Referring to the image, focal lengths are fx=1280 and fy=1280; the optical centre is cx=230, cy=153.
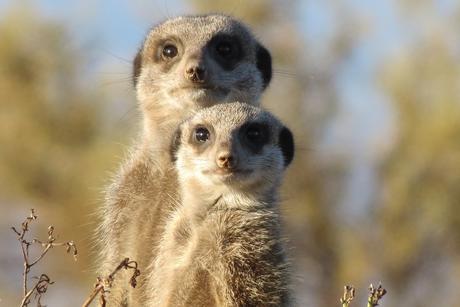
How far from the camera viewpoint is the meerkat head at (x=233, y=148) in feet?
16.5

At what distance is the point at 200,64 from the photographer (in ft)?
18.5

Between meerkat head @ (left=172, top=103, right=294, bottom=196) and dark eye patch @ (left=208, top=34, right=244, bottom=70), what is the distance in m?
0.55

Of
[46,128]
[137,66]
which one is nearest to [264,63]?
[137,66]

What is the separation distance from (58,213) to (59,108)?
55.3 inches

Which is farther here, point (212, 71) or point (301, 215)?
point (301, 215)

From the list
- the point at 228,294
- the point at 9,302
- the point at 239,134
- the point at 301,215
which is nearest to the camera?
the point at 228,294

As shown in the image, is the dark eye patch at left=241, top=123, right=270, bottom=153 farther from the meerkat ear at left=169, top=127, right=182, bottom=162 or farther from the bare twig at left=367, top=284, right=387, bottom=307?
the bare twig at left=367, top=284, right=387, bottom=307

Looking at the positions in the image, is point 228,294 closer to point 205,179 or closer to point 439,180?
point 205,179

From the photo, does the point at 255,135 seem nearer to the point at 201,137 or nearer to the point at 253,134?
the point at 253,134

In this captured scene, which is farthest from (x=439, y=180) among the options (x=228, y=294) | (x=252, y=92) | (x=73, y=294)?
(x=228, y=294)

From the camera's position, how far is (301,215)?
1658 cm

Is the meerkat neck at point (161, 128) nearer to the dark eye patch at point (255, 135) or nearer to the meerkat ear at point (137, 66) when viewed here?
the meerkat ear at point (137, 66)

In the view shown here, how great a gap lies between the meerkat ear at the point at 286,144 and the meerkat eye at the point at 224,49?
2.09 ft

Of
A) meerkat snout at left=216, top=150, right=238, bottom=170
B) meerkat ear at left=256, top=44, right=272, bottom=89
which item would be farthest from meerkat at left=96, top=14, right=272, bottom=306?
meerkat snout at left=216, top=150, right=238, bottom=170
